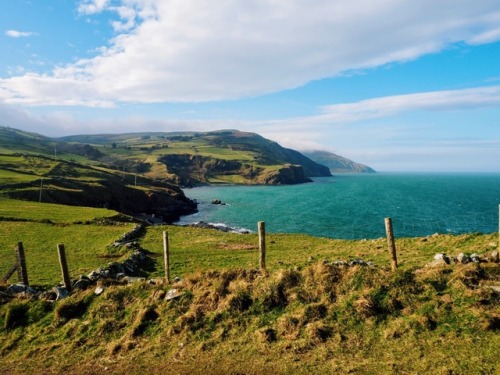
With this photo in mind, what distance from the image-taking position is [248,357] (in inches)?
580

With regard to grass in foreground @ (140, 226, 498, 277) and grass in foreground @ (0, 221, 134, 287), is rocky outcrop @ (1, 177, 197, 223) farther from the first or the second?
grass in foreground @ (140, 226, 498, 277)

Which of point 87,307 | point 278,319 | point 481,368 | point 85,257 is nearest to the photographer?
point 481,368

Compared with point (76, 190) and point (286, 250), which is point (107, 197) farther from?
point (286, 250)

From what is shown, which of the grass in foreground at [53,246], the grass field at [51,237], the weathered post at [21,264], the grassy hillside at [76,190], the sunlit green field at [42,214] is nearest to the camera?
the weathered post at [21,264]

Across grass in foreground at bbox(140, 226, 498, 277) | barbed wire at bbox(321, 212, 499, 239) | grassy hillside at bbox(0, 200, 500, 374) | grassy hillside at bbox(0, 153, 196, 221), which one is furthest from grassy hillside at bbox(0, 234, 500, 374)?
grassy hillside at bbox(0, 153, 196, 221)

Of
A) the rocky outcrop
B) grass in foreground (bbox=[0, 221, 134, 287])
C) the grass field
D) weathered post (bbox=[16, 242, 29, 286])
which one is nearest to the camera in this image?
weathered post (bbox=[16, 242, 29, 286])

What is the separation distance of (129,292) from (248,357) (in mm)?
8402

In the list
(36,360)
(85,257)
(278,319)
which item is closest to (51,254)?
(85,257)

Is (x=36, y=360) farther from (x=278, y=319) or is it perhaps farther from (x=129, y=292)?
(x=278, y=319)

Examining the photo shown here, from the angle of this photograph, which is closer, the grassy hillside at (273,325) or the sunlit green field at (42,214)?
the grassy hillside at (273,325)

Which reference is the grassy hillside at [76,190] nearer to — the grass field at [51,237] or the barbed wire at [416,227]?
the grass field at [51,237]

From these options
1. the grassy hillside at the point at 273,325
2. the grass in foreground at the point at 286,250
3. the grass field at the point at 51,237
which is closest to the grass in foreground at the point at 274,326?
the grassy hillside at the point at 273,325

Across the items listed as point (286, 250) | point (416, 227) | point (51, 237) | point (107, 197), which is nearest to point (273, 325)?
point (286, 250)

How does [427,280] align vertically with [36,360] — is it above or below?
above
